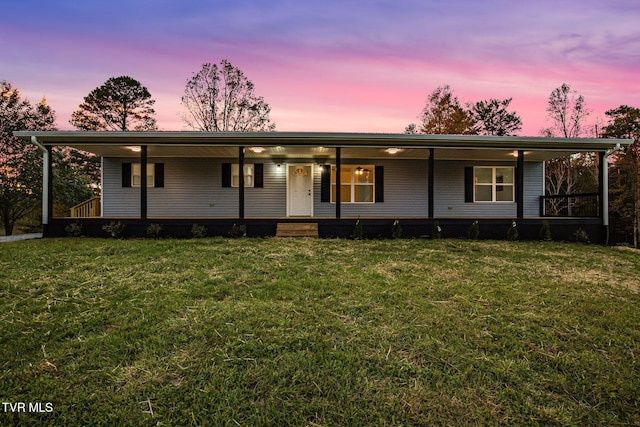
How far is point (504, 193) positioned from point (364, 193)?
519 centimetres

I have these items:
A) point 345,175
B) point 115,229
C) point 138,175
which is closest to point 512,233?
point 345,175

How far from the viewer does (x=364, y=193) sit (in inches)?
422

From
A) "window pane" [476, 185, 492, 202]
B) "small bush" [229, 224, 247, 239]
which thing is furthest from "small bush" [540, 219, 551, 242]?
"small bush" [229, 224, 247, 239]

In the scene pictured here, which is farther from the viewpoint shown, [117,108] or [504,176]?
[117,108]

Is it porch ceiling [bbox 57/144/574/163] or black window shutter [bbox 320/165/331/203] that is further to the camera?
black window shutter [bbox 320/165/331/203]

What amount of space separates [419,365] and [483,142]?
787 centimetres

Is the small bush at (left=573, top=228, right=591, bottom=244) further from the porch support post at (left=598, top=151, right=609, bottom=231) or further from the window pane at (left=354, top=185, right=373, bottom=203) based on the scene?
the window pane at (left=354, top=185, right=373, bottom=203)

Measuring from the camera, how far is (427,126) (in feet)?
69.9

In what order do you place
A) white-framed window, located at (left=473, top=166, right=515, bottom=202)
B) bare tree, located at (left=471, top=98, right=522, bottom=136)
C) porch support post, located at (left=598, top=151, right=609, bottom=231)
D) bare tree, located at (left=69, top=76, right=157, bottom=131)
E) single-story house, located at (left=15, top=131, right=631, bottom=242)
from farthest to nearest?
bare tree, located at (left=471, top=98, right=522, bottom=136), bare tree, located at (left=69, top=76, right=157, bottom=131), white-framed window, located at (left=473, top=166, right=515, bottom=202), single-story house, located at (left=15, top=131, right=631, bottom=242), porch support post, located at (left=598, top=151, right=609, bottom=231)

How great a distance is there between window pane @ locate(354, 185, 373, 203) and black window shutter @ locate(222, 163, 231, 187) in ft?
14.8

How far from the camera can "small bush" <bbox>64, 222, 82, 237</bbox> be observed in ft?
25.8

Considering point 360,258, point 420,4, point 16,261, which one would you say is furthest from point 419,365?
point 420,4

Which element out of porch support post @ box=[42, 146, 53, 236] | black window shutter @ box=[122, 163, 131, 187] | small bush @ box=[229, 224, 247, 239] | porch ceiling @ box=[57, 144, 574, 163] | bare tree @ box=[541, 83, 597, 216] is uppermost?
bare tree @ box=[541, 83, 597, 216]
